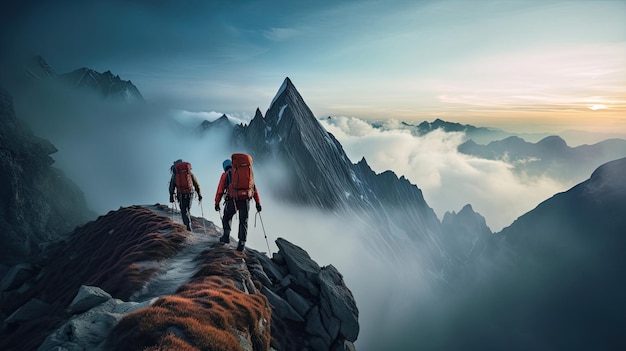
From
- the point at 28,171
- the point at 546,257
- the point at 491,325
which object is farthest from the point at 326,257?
the point at 28,171

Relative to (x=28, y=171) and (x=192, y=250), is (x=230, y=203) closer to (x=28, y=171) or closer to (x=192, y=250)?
(x=192, y=250)

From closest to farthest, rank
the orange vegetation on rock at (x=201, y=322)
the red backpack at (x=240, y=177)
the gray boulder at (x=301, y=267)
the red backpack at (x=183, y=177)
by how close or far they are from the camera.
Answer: the orange vegetation on rock at (x=201, y=322)
the red backpack at (x=240, y=177)
the red backpack at (x=183, y=177)
the gray boulder at (x=301, y=267)

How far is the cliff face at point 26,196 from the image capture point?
9181 centimetres

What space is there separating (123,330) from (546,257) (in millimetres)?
206012

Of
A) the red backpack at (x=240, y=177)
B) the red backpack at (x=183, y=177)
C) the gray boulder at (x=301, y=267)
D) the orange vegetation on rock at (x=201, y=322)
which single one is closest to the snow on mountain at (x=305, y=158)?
the gray boulder at (x=301, y=267)

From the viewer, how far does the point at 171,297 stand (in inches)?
474

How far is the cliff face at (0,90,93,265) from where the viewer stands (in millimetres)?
91812

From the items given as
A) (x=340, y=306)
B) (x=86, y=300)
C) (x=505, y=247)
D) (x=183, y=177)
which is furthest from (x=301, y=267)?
(x=505, y=247)

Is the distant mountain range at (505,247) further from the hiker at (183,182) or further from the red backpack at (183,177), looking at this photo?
the red backpack at (183,177)

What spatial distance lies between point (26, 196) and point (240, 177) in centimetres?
13659

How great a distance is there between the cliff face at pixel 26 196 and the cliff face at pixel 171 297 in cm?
6520

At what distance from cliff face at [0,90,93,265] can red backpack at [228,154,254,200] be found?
289ft

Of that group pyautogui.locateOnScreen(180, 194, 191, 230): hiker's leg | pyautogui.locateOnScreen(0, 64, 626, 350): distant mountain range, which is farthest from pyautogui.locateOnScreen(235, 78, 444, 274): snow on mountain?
pyautogui.locateOnScreen(180, 194, 191, 230): hiker's leg

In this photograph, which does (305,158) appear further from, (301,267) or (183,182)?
(183,182)
